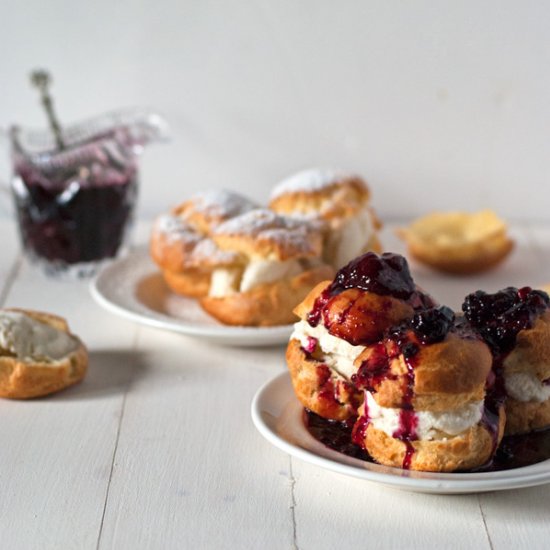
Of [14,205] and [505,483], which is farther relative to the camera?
[14,205]

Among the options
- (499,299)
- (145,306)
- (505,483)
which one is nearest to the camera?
(505,483)

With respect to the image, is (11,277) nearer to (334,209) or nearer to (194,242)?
(194,242)

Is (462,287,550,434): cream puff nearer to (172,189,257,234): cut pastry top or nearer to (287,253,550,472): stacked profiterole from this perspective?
(287,253,550,472): stacked profiterole

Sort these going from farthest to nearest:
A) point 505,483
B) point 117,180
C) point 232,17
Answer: point 232,17 → point 117,180 → point 505,483

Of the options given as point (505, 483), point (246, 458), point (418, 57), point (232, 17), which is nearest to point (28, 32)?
point (232, 17)

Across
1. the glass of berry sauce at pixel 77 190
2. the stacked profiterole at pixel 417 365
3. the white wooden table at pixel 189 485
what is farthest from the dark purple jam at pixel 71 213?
the stacked profiterole at pixel 417 365

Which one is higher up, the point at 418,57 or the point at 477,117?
the point at 418,57

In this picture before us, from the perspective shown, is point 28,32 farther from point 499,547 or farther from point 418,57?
point 499,547

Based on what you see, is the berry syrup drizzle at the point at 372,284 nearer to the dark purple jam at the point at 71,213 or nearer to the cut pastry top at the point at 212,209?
the cut pastry top at the point at 212,209
